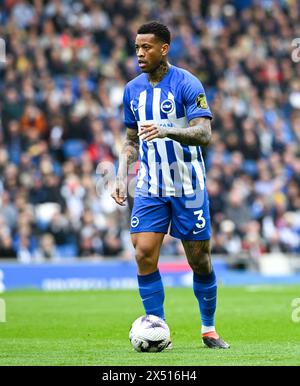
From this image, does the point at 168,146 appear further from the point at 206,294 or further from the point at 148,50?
the point at 206,294

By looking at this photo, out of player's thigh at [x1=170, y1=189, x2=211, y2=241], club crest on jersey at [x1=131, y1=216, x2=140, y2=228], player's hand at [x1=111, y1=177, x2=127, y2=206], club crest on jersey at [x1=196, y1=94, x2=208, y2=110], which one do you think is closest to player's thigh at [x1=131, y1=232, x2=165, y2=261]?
club crest on jersey at [x1=131, y1=216, x2=140, y2=228]

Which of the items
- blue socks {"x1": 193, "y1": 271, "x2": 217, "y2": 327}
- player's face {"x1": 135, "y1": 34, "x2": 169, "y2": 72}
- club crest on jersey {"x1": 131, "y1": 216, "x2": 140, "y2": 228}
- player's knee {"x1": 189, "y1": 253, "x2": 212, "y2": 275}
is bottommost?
blue socks {"x1": 193, "y1": 271, "x2": 217, "y2": 327}


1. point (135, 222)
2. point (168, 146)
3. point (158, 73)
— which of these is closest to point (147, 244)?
point (135, 222)

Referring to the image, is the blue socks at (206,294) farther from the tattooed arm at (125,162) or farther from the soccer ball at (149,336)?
the tattooed arm at (125,162)

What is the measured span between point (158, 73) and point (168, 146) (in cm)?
64

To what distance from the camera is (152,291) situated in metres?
9.01

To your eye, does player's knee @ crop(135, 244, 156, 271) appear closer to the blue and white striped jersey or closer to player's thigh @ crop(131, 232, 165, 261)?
player's thigh @ crop(131, 232, 165, 261)

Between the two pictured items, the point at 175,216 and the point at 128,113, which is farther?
the point at 128,113

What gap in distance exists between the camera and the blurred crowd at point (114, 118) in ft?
68.9

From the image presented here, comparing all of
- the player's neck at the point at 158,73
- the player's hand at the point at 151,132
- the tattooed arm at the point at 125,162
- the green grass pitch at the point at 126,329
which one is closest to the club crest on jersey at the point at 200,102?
the player's neck at the point at 158,73

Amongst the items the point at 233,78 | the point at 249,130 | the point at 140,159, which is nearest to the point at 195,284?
the point at 140,159

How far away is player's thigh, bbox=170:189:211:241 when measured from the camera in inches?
356

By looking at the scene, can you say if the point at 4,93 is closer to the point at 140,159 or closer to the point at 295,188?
the point at 295,188

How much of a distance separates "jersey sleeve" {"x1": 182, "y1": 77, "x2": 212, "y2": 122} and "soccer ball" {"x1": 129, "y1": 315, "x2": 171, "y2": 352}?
1.75m
